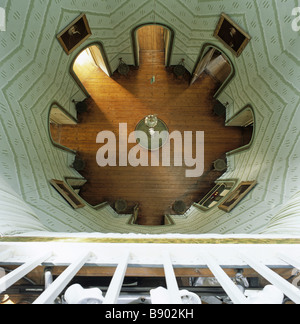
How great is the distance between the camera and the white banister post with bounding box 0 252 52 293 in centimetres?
117

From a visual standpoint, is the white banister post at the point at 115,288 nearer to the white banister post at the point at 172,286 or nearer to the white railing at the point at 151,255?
the white railing at the point at 151,255

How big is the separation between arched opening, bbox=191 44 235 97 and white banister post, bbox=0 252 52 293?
582cm

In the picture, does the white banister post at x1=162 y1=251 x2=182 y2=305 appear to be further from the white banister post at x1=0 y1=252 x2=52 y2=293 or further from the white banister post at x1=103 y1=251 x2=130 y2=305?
the white banister post at x1=0 y1=252 x2=52 y2=293

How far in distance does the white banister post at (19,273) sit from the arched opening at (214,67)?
582cm

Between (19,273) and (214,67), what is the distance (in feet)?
23.2

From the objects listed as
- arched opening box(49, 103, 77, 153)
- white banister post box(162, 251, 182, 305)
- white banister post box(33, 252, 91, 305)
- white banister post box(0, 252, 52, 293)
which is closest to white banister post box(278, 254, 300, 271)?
white banister post box(162, 251, 182, 305)

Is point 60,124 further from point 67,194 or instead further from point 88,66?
point 67,194

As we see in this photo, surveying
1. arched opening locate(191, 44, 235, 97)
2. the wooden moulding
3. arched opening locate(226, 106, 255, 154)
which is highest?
arched opening locate(191, 44, 235, 97)

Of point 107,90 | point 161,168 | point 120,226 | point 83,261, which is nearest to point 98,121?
point 107,90

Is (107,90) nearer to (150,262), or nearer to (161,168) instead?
(161,168)

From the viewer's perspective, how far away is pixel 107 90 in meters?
6.64
